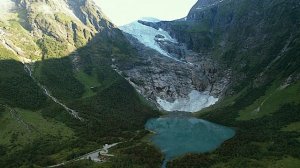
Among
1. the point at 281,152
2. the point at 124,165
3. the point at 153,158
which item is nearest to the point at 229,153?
the point at 281,152

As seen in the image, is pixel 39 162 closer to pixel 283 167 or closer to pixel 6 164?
pixel 6 164

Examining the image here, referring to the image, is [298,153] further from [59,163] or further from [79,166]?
[59,163]

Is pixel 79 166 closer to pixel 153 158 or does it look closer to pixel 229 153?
pixel 153 158

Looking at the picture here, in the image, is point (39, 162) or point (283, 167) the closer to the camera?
point (283, 167)

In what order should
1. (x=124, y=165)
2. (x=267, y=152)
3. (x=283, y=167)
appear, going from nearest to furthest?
(x=283, y=167)
(x=124, y=165)
(x=267, y=152)

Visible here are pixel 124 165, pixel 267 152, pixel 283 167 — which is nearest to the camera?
pixel 283 167

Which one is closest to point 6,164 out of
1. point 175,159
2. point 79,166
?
point 79,166

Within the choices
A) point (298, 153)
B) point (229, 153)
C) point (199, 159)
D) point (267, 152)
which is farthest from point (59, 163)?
point (298, 153)
